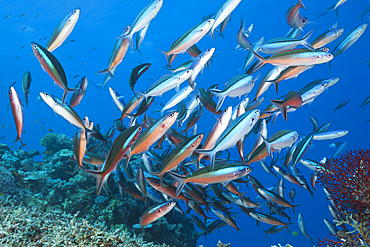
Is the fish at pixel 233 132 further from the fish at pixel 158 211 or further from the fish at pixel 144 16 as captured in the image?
the fish at pixel 144 16

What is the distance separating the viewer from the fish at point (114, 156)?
6.19 feet

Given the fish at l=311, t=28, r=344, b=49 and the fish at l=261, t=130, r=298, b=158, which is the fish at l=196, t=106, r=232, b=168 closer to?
the fish at l=261, t=130, r=298, b=158

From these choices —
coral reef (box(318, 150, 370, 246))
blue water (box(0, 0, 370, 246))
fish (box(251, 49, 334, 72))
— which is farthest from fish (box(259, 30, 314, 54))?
blue water (box(0, 0, 370, 246))

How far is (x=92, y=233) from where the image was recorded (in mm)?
2775

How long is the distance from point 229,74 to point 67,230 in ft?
180

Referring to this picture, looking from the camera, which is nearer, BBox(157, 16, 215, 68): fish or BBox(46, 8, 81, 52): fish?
BBox(46, 8, 81, 52): fish

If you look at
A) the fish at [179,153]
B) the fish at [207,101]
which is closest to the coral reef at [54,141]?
the fish at [207,101]

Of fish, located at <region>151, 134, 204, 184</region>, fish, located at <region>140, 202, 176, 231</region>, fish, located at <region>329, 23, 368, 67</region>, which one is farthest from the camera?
fish, located at <region>329, 23, 368, 67</region>

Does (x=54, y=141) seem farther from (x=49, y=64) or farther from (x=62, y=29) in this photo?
(x=49, y=64)

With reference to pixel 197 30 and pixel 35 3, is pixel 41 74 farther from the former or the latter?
pixel 197 30

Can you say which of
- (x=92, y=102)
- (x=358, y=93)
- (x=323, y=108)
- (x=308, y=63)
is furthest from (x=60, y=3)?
(x=358, y=93)

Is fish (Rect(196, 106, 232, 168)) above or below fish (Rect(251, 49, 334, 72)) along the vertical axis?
below

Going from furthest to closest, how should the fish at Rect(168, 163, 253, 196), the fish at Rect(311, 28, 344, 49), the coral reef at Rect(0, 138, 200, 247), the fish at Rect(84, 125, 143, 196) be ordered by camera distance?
the coral reef at Rect(0, 138, 200, 247)
the fish at Rect(311, 28, 344, 49)
the fish at Rect(168, 163, 253, 196)
the fish at Rect(84, 125, 143, 196)

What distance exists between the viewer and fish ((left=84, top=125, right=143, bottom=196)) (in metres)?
1.89
